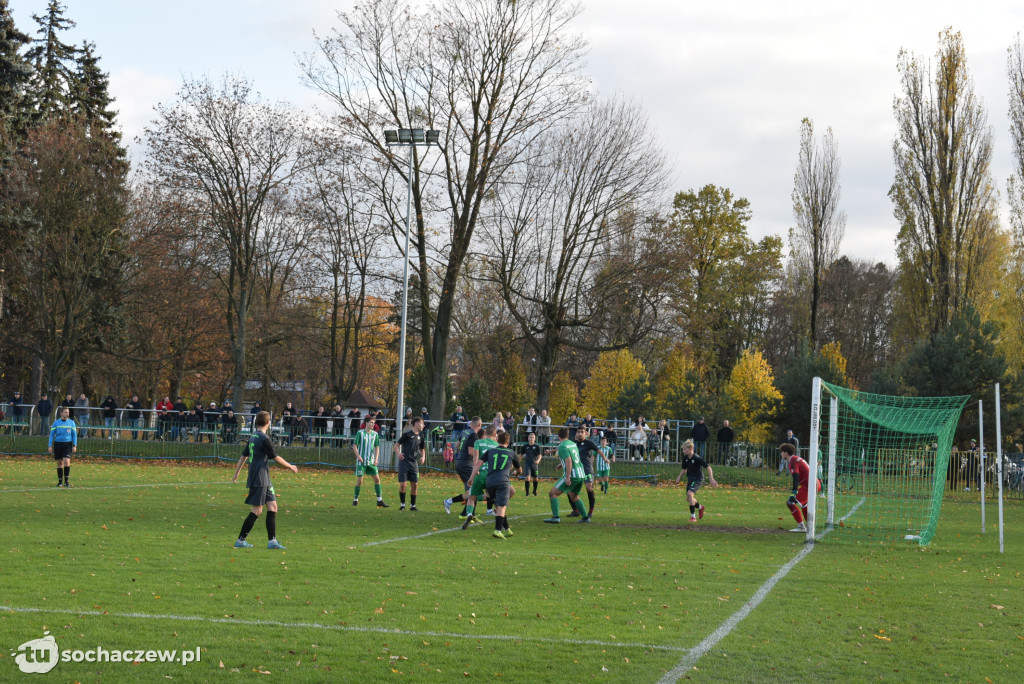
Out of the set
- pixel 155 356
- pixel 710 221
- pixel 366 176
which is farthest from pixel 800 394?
pixel 155 356

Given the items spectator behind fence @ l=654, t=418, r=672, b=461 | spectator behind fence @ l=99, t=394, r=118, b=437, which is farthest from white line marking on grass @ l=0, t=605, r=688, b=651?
spectator behind fence @ l=99, t=394, r=118, b=437

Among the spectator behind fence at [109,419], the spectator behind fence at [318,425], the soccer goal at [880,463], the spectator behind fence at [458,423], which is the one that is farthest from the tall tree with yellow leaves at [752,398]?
the spectator behind fence at [109,419]

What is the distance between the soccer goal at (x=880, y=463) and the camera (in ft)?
58.3

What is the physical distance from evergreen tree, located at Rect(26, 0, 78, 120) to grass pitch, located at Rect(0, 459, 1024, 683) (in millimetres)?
31198

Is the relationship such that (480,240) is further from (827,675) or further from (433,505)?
(827,675)

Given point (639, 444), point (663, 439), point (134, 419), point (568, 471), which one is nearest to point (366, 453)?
point (568, 471)

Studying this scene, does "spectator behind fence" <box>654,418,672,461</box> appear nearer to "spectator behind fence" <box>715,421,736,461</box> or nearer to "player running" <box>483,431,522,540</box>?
"spectator behind fence" <box>715,421,736,461</box>

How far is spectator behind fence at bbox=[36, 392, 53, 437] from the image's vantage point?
34469 millimetres

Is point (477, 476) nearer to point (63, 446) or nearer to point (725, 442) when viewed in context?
point (63, 446)

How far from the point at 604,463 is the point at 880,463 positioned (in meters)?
8.23

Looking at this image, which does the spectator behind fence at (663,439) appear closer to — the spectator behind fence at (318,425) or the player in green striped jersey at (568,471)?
the spectator behind fence at (318,425)

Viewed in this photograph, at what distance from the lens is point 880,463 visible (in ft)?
87.8

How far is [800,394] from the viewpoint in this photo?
41.9m

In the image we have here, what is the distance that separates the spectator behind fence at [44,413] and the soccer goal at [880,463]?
2611 cm
